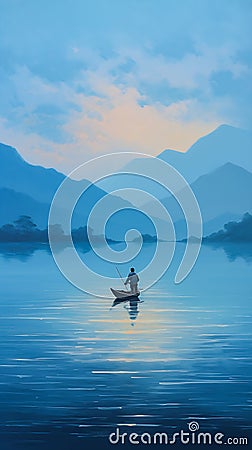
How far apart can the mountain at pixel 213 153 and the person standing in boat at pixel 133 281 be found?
60 cm

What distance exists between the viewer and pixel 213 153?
4262 mm

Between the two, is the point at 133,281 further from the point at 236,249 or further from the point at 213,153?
the point at 213,153

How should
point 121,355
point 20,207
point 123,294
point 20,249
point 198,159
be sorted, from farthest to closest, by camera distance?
point 20,249, point 20,207, point 198,159, point 123,294, point 121,355

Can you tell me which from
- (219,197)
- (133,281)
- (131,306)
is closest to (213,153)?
(219,197)

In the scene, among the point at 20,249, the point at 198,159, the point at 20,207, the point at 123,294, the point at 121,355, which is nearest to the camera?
the point at 121,355

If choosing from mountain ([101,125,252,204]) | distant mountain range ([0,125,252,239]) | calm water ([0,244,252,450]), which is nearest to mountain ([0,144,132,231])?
distant mountain range ([0,125,252,239])

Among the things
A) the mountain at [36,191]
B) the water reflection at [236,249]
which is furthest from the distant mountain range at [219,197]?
the mountain at [36,191]

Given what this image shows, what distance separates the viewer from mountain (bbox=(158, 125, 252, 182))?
417 centimetres

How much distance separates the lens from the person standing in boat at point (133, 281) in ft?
13.4

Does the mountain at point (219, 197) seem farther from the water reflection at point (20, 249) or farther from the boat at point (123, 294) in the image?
the water reflection at point (20, 249)

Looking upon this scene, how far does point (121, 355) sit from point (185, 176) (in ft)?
3.47

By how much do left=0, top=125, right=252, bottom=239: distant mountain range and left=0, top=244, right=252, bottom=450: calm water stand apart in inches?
7.5

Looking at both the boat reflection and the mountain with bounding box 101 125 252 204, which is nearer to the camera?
the boat reflection

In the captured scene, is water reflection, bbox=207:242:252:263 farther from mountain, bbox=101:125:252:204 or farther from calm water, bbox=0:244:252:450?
mountain, bbox=101:125:252:204
